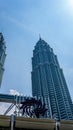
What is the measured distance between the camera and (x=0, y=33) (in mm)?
90438

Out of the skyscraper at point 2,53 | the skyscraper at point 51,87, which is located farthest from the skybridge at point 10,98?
the skyscraper at point 2,53

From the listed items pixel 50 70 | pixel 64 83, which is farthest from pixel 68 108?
pixel 50 70

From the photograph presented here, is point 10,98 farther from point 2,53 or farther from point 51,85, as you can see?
point 51,85

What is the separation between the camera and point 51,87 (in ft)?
273

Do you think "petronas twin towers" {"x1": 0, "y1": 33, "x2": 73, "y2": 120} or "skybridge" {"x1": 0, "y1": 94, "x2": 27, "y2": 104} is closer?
"skybridge" {"x1": 0, "y1": 94, "x2": 27, "y2": 104}

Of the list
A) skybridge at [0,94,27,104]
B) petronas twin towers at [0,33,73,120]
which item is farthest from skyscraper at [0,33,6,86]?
skybridge at [0,94,27,104]

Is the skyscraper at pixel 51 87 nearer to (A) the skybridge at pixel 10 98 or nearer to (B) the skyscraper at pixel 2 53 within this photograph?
(B) the skyscraper at pixel 2 53

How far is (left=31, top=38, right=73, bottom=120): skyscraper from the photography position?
75938 millimetres

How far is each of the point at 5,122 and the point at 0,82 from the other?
65210 millimetres

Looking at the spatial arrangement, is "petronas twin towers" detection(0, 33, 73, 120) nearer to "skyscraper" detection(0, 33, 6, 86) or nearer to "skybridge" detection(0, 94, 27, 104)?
"skyscraper" detection(0, 33, 6, 86)

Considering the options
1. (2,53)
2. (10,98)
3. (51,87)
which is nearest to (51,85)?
(51,87)

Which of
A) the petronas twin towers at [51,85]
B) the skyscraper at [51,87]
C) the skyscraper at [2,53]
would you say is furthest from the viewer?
the skyscraper at [51,87]

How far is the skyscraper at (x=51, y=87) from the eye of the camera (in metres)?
75.9

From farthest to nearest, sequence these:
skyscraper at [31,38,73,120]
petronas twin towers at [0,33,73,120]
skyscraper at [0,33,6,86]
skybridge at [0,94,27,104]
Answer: skyscraper at [31,38,73,120], petronas twin towers at [0,33,73,120], skyscraper at [0,33,6,86], skybridge at [0,94,27,104]
